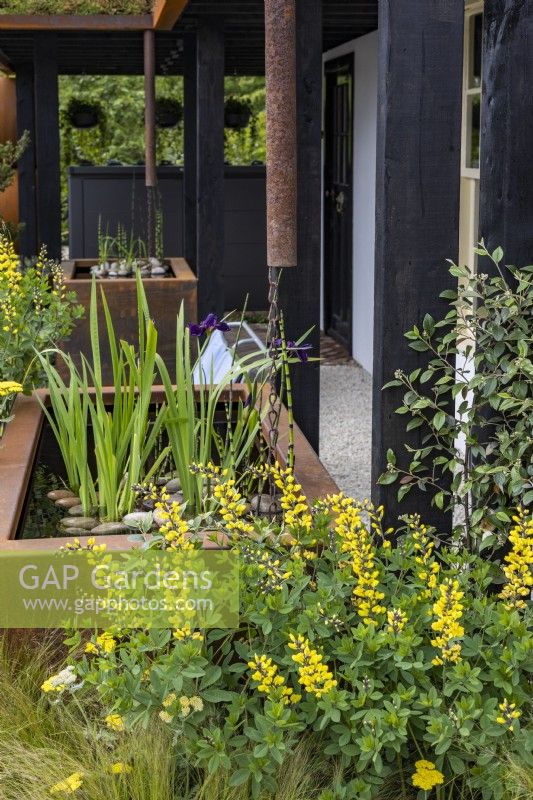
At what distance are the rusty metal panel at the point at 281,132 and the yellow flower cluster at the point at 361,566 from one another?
641 millimetres

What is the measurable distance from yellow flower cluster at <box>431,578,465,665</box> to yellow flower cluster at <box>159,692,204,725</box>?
439mm

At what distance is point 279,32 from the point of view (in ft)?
9.30

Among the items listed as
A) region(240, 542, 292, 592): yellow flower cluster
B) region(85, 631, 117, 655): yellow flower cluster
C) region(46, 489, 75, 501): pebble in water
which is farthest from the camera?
region(46, 489, 75, 501): pebble in water

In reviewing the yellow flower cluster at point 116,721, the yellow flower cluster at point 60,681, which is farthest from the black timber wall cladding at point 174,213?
the yellow flower cluster at point 116,721

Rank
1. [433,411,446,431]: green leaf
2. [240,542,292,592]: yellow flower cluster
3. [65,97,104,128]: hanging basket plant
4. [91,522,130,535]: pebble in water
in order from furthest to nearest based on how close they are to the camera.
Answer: [65,97,104,128]: hanging basket plant → [91,522,130,535]: pebble in water → [433,411,446,431]: green leaf → [240,542,292,592]: yellow flower cluster

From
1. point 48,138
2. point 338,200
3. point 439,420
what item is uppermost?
point 48,138

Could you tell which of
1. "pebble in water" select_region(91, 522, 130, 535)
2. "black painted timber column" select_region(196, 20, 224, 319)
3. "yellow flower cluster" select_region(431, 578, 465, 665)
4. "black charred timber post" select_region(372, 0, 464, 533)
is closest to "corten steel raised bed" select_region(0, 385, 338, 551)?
"pebble in water" select_region(91, 522, 130, 535)

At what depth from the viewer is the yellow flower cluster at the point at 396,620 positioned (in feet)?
7.63

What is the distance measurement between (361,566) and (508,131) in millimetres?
1039

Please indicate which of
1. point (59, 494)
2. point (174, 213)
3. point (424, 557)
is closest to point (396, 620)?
point (424, 557)

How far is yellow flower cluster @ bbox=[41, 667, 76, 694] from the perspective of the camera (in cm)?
244

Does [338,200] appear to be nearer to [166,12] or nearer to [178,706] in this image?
[166,12]

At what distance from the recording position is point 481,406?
2.84 metres

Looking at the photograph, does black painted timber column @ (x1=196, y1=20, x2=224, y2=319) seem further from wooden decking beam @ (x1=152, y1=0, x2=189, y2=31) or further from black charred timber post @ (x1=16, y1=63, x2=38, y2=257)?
black charred timber post @ (x1=16, y1=63, x2=38, y2=257)
